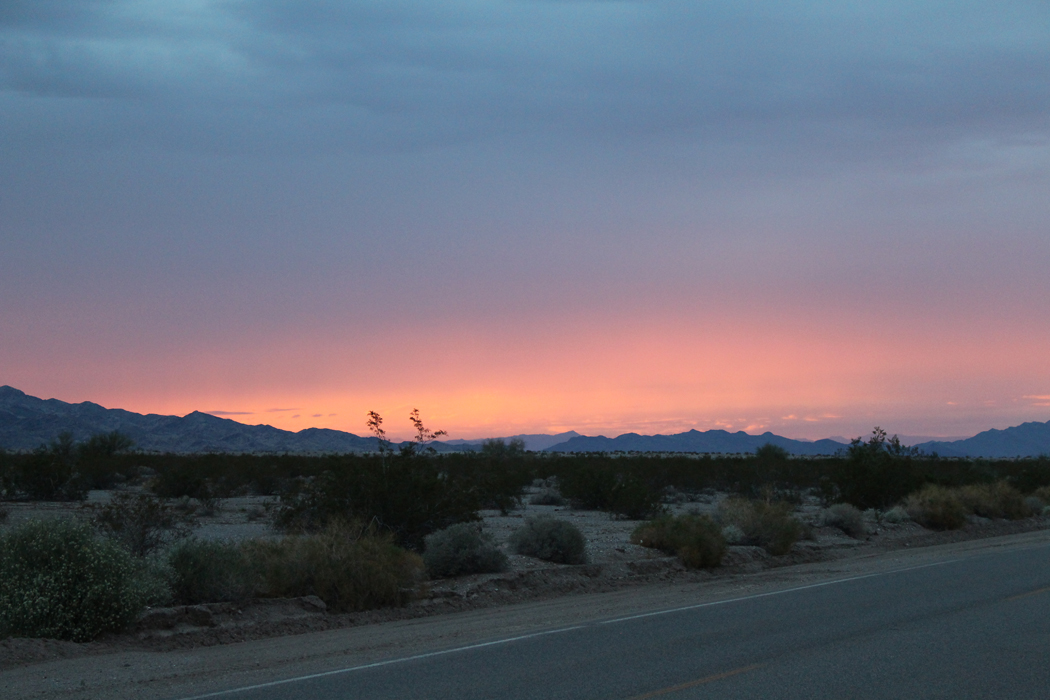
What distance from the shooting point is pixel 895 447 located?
43938 mm

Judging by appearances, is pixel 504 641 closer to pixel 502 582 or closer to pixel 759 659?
pixel 759 659

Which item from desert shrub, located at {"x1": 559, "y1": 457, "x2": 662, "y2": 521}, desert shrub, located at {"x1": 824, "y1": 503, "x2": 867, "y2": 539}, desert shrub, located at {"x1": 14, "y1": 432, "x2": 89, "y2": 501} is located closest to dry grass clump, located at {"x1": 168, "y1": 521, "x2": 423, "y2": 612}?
desert shrub, located at {"x1": 824, "y1": 503, "x2": 867, "y2": 539}

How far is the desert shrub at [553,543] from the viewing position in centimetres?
2239

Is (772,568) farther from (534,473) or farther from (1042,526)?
(534,473)

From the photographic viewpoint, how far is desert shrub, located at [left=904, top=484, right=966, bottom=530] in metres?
36.1

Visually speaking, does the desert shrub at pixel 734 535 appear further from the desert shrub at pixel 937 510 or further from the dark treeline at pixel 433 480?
the desert shrub at pixel 937 510

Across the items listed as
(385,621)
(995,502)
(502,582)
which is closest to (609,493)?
(995,502)

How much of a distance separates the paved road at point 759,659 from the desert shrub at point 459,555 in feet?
19.4

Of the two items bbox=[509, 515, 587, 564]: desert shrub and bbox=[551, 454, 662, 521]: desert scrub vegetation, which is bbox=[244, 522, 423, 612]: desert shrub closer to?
bbox=[509, 515, 587, 564]: desert shrub

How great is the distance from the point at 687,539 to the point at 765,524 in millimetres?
4484

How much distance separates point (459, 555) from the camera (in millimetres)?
19953

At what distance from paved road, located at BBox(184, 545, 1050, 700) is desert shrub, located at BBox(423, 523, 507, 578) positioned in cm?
593

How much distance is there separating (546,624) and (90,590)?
672 centimetres

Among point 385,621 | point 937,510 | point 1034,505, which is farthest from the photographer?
point 1034,505
